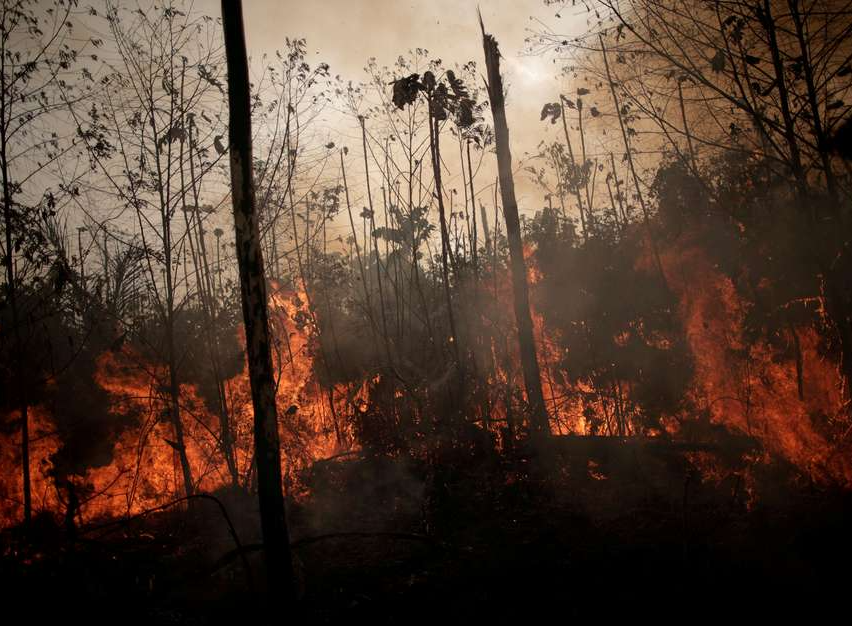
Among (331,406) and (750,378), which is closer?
(750,378)

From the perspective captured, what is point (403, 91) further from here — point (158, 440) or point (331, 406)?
point (158, 440)

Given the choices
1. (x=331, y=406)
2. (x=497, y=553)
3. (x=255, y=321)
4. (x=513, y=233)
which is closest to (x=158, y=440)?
(x=331, y=406)

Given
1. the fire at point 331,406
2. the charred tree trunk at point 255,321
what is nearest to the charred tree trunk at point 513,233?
the fire at point 331,406

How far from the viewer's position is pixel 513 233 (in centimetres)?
966

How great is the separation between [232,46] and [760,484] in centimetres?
948

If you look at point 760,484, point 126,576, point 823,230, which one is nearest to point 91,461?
point 126,576

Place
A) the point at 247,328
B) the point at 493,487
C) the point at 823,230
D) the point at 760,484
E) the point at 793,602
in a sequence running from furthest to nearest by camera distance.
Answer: the point at 493,487, the point at 760,484, the point at 823,230, the point at 793,602, the point at 247,328

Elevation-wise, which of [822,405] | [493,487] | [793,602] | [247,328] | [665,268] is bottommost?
[793,602]

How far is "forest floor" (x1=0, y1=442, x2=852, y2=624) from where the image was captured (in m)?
4.61

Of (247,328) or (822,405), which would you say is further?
(822,405)

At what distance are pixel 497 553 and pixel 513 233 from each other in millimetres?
6070

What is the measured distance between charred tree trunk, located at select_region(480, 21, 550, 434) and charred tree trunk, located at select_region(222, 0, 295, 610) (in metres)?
6.79

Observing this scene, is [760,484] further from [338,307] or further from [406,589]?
[338,307]

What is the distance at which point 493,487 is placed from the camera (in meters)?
A: 8.38
